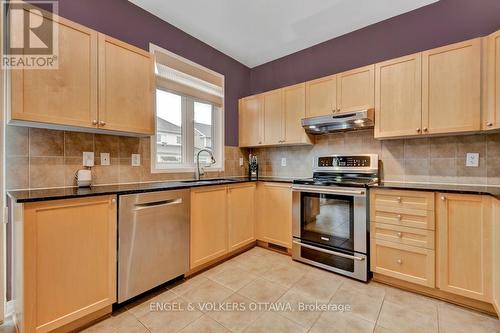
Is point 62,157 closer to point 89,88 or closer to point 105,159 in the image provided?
point 105,159

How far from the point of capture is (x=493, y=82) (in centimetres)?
175

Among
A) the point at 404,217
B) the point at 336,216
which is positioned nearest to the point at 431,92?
the point at 404,217

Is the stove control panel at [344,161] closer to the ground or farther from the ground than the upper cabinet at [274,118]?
closer to the ground

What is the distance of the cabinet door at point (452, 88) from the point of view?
187 cm

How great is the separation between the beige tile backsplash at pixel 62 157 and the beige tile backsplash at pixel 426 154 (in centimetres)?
219

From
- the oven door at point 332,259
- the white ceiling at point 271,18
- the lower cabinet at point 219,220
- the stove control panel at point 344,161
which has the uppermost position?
the white ceiling at point 271,18

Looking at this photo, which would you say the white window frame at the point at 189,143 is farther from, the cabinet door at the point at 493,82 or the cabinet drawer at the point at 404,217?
the cabinet door at the point at 493,82

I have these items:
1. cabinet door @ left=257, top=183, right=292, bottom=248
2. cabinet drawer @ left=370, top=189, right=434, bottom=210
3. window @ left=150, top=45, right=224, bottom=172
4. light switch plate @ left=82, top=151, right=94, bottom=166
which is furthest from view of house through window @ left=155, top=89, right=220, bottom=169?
cabinet drawer @ left=370, top=189, right=434, bottom=210

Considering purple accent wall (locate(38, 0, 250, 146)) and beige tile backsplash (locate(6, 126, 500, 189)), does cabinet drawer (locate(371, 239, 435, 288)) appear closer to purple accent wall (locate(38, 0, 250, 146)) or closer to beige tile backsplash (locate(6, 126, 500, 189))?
beige tile backsplash (locate(6, 126, 500, 189))

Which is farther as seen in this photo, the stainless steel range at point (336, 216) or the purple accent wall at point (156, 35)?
the stainless steel range at point (336, 216)

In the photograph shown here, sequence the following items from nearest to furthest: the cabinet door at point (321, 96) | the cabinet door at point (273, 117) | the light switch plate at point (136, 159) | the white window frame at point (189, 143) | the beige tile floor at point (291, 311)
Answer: the beige tile floor at point (291, 311) < the light switch plate at point (136, 159) < the white window frame at point (189, 143) < the cabinet door at point (321, 96) < the cabinet door at point (273, 117)

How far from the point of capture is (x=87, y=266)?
5.04 ft

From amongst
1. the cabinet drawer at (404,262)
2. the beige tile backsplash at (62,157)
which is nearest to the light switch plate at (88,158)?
the beige tile backsplash at (62,157)

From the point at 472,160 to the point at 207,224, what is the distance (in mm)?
2647
